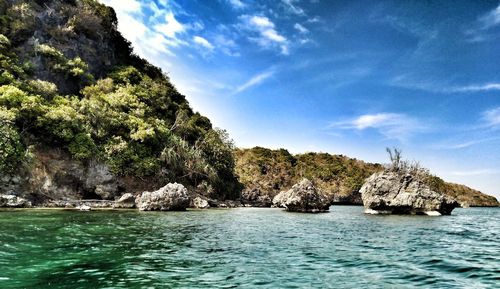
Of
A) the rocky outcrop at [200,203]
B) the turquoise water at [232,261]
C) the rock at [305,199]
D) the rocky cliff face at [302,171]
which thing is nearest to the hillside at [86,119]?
the rocky outcrop at [200,203]

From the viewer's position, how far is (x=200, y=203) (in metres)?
51.7

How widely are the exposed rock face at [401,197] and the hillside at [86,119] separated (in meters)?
27.0

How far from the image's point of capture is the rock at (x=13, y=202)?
3344 centimetres

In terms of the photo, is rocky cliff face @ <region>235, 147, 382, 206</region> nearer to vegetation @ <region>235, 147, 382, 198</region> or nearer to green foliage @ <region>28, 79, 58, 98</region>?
vegetation @ <region>235, 147, 382, 198</region>

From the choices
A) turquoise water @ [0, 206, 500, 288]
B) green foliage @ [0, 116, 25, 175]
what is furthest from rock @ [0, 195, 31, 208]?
turquoise water @ [0, 206, 500, 288]

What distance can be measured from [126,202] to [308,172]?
311 ft

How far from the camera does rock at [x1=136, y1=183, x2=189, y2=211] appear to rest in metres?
39.9

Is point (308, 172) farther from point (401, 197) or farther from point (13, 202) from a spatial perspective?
point (13, 202)

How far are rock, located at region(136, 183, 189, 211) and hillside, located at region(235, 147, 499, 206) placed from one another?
67690 millimetres

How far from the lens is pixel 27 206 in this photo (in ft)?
114

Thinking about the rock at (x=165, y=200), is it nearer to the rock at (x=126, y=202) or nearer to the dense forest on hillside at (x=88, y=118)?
the rock at (x=126, y=202)

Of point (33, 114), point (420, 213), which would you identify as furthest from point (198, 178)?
point (420, 213)

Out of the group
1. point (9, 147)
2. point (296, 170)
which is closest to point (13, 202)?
point (9, 147)

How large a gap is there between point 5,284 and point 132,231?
11.4 meters
